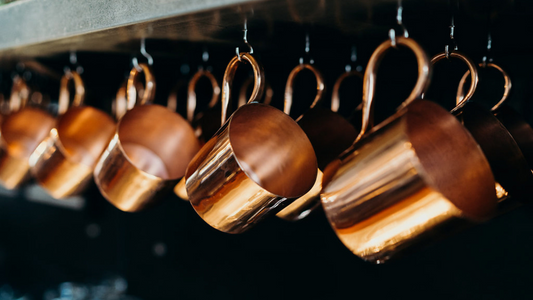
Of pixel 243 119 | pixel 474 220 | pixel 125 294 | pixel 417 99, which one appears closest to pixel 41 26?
pixel 243 119

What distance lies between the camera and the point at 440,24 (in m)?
0.64

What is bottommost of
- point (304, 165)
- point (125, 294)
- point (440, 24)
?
point (125, 294)

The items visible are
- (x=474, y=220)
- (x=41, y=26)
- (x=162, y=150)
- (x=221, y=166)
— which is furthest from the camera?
(x=162, y=150)

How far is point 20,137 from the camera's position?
1220mm

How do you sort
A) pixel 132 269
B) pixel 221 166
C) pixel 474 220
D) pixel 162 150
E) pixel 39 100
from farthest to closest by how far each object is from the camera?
pixel 132 269 → pixel 39 100 → pixel 162 150 → pixel 221 166 → pixel 474 220

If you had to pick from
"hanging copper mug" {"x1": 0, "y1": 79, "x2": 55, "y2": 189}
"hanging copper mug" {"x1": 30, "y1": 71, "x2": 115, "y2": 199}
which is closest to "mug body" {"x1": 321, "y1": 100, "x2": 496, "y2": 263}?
"hanging copper mug" {"x1": 30, "y1": 71, "x2": 115, "y2": 199}

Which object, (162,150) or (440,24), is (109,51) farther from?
(440,24)

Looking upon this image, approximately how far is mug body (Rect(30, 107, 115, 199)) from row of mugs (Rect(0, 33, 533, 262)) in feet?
0.68

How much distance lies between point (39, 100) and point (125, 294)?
2.55 feet

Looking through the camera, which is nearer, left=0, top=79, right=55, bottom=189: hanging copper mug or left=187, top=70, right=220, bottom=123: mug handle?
left=187, top=70, right=220, bottom=123: mug handle

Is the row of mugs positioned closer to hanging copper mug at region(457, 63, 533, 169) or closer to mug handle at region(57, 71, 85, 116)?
hanging copper mug at region(457, 63, 533, 169)

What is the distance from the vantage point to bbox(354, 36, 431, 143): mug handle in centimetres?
51

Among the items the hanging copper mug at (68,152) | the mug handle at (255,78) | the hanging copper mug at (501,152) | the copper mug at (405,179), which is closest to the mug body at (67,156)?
the hanging copper mug at (68,152)

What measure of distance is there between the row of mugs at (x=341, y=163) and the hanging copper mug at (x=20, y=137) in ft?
1.73
